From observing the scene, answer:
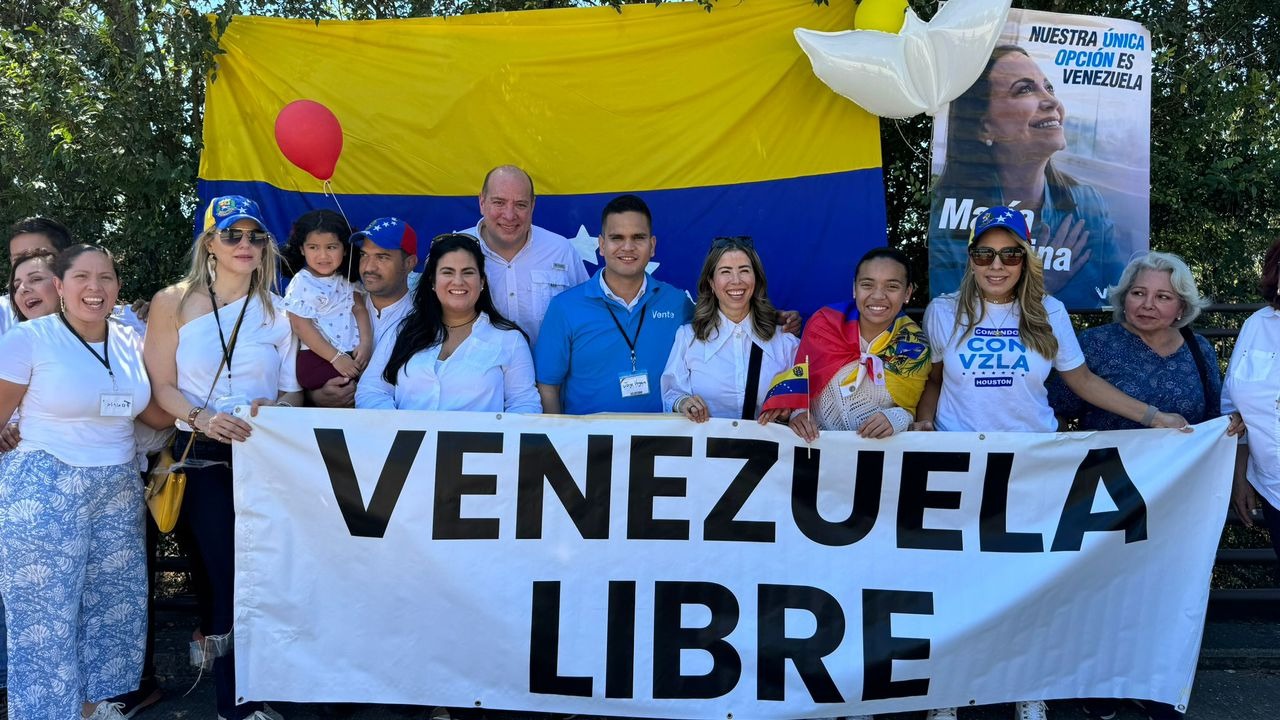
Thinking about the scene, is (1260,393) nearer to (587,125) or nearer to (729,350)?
(729,350)

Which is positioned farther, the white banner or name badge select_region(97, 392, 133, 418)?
the white banner

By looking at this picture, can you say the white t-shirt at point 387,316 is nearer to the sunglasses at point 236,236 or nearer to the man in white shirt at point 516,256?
the man in white shirt at point 516,256

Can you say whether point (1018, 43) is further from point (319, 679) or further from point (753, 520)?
point (319, 679)

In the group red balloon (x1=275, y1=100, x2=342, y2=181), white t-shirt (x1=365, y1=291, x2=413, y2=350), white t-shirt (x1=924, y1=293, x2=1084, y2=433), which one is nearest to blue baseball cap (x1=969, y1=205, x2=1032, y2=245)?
white t-shirt (x1=924, y1=293, x2=1084, y2=433)

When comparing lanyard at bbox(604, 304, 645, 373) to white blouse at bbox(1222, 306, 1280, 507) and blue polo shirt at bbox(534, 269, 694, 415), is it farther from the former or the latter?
white blouse at bbox(1222, 306, 1280, 507)

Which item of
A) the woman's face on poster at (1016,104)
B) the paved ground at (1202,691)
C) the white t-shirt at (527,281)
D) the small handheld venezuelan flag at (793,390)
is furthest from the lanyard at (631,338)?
the woman's face on poster at (1016,104)

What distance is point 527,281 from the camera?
4.20 metres

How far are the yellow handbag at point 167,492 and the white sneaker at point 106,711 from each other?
2.53 feet

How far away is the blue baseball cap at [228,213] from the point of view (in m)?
3.41

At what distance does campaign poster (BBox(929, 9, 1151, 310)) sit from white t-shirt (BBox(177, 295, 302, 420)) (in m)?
3.01

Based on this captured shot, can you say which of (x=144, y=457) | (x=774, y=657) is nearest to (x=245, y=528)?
(x=144, y=457)

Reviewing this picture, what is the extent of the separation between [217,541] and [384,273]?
1.21m

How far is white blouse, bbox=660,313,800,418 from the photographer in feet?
11.7

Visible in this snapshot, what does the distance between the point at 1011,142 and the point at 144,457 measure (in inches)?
160
